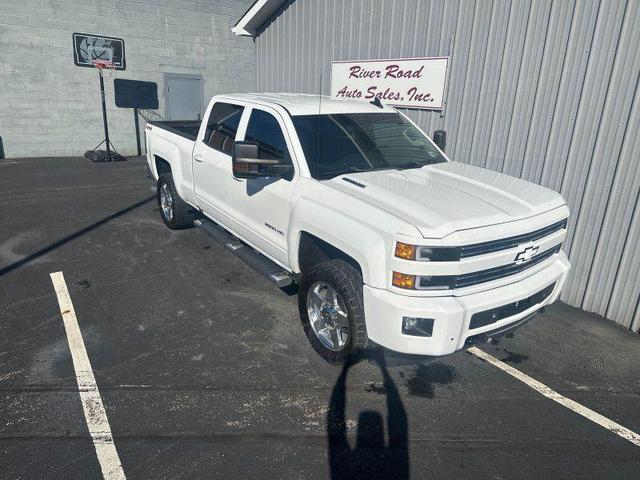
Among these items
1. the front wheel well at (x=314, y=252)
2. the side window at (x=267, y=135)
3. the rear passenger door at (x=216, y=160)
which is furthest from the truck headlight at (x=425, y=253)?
the rear passenger door at (x=216, y=160)

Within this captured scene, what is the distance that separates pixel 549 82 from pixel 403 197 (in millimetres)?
3197

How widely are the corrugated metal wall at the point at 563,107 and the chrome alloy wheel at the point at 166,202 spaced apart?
4173mm

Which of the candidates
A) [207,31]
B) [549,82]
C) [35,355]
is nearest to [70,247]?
[35,355]

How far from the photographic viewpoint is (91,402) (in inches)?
137

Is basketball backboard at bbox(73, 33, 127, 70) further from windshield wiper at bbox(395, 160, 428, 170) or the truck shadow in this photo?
the truck shadow

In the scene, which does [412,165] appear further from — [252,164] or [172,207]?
[172,207]

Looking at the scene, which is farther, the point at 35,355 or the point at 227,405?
the point at 35,355

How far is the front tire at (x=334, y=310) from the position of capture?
11.9ft

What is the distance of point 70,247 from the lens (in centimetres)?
664

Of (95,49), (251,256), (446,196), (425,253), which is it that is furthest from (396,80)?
(95,49)

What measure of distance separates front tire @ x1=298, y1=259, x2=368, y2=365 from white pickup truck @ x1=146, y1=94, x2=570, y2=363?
0.01 metres

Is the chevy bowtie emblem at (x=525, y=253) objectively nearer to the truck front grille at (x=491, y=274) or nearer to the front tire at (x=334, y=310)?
the truck front grille at (x=491, y=274)

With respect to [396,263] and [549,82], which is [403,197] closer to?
[396,263]

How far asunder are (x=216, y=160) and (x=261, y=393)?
2889mm
